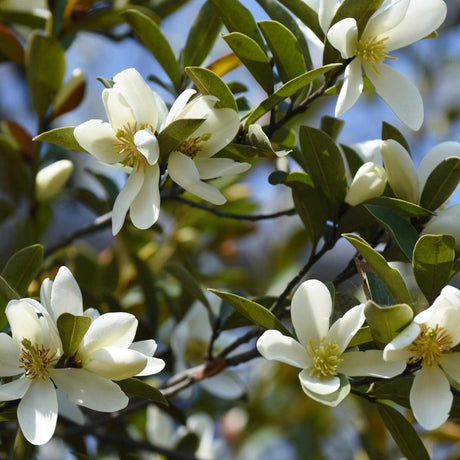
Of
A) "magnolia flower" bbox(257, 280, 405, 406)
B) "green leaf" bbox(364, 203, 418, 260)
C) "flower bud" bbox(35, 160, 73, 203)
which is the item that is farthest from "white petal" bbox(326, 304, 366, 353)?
"flower bud" bbox(35, 160, 73, 203)

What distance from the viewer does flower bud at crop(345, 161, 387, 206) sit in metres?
Result: 0.89

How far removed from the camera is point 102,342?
75 centimetres

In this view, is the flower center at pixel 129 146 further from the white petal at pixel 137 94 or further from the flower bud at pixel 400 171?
the flower bud at pixel 400 171

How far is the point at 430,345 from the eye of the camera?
0.73 metres

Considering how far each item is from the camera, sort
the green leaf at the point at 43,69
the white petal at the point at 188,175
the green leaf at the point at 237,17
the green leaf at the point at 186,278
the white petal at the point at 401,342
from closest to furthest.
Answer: the white petal at the point at 401,342, the white petal at the point at 188,175, the green leaf at the point at 237,17, the green leaf at the point at 186,278, the green leaf at the point at 43,69

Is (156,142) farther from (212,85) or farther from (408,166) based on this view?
(408,166)

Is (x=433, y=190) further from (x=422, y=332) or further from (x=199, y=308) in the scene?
(x=199, y=308)

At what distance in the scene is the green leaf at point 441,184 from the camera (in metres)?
0.88

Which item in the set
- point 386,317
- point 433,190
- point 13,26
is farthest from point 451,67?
point 386,317

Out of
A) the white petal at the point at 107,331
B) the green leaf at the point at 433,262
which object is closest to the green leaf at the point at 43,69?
the white petal at the point at 107,331

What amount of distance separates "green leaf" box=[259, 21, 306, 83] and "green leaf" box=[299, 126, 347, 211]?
0.23 feet

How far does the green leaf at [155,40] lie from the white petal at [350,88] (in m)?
0.27

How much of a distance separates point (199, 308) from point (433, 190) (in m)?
0.48

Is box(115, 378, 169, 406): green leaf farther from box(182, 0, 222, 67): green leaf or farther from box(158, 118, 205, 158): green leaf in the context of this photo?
box(182, 0, 222, 67): green leaf
